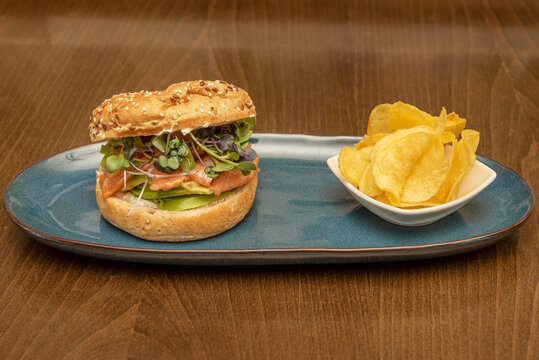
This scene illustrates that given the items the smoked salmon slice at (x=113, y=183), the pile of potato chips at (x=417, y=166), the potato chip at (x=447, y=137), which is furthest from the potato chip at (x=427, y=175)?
the smoked salmon slice at (x=113, y=183)

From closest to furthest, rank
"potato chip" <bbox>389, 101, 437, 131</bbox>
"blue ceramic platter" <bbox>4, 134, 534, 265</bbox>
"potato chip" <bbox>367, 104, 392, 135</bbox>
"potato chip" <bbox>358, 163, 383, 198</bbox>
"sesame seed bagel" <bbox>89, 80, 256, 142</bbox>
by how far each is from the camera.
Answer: "blue ceramic platter" <bbox>4, 134, 534, 265</bbox> < "sesame seed bagel" <bbox>89, 80, 256, 142</bbox> < "potato chip" <bbox>358, 163, 383, 198</bbox> < "potato chip" <bbox>389, 101, 437, 131</bbox> < "potato chip" <bbox>367, 104, 392, 135</bbox>

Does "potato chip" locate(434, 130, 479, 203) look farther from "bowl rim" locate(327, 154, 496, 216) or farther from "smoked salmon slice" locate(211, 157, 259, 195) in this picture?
"smoked salmon slice" locate(211, 157, 259, 195)

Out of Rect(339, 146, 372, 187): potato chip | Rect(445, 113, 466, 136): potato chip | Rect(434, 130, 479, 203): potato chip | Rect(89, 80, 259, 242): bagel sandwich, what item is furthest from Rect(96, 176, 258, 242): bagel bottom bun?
Rect(445, 113, 466, 136): potato chip

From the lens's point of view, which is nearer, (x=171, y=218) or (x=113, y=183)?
(x=171, y=218)

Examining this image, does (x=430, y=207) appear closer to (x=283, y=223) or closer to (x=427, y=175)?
(x=427, y=175)

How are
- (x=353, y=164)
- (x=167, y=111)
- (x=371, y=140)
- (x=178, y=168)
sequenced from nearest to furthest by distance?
1. (x=167, y=111)
2. (x=178, y=168)
3. (x=353, y=164)
4. (x=371, y=140)

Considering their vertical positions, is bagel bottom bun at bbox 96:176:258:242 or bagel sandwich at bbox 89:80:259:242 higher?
bagel sandwich at bbox 89:80:259:242

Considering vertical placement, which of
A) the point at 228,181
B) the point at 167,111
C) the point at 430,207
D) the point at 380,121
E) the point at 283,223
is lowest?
the point at 283,223

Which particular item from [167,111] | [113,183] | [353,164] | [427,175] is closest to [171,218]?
[113,183]

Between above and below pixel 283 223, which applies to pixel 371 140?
above
